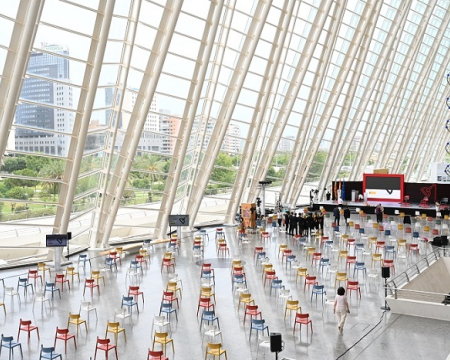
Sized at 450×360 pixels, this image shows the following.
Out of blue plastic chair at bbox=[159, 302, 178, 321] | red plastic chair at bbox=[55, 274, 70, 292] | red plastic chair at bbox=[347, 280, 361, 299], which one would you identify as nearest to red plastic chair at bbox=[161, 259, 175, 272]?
red plastic chair at bbox=[55, 274, 70, 292]

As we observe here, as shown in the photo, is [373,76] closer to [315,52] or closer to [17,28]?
[315,52]

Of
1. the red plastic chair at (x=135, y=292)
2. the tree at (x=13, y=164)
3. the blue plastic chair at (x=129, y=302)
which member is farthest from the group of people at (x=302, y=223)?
the blue plastic chair at (x=129, y=302)

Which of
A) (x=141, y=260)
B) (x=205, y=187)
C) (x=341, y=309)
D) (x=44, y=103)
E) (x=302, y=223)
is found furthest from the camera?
(x=205, y=187)

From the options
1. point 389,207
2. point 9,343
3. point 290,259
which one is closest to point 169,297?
point 9,343

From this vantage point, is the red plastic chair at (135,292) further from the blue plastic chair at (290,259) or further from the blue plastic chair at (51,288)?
the blue plastic chair at (290,259)

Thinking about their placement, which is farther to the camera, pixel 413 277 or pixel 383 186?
pixel 383 186

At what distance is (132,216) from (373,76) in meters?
19.3

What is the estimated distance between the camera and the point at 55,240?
19562 millimetres

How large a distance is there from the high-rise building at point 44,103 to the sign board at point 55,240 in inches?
120

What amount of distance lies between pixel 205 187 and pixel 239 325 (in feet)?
46.3

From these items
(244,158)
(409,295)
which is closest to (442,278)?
(409,295)

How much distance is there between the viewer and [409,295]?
17281 millimetres

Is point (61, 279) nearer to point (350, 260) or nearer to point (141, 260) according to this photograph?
point (141, 260)

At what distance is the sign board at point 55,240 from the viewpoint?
19516 mm
